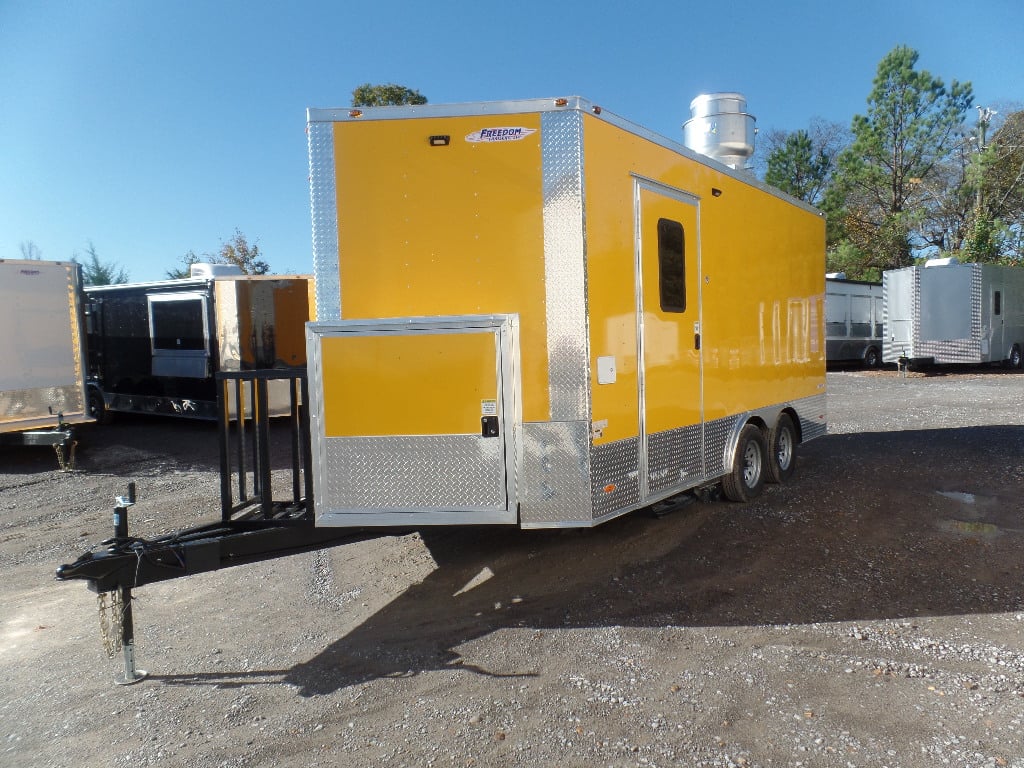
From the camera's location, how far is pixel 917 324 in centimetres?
1917

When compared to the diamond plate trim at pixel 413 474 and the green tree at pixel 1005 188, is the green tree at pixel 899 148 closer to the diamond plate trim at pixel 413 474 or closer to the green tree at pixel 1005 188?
the green tree at pixel 1005 188

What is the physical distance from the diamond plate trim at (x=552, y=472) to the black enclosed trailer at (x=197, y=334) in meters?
7.70

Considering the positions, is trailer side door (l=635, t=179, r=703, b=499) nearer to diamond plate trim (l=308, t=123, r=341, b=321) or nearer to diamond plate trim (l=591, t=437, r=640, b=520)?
diamond plate trim (l=591, t=437, r=640, b=520)

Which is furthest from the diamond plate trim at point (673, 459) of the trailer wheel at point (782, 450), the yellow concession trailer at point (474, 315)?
the trailer wheel at point (782, 450)

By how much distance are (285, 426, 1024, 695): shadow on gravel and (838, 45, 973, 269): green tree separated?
967 inches

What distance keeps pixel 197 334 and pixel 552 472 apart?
8.66 metres

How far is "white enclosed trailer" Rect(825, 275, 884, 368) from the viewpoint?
22047 millimetres

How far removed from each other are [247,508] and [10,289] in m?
6.77

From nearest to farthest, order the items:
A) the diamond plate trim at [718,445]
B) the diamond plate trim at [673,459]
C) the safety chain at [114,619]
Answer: the safety chain at [114,619]
the diamond plate trim at [673,459]
the diamond plate trim at [718,445]

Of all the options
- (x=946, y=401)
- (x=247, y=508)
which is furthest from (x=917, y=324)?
(x=247, y=508)

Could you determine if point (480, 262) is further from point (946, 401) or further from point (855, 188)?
point (855, 188)

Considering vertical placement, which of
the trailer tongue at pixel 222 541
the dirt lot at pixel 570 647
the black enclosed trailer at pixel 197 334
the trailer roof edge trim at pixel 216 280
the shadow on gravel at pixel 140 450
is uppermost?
the trailer roof edge trim at pixel 216 280

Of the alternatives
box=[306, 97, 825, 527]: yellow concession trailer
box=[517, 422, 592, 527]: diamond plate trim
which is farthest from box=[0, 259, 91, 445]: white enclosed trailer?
box=[517, 422, 592, 527]: diamond plate trim

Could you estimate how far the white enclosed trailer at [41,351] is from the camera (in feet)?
31.2
